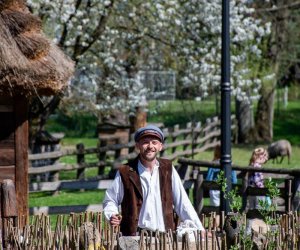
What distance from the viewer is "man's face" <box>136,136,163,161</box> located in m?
8.12

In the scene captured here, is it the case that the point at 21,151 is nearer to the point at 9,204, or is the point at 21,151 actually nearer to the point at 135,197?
the point at 9,204

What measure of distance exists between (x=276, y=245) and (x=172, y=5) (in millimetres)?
13303

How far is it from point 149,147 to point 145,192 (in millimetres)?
351

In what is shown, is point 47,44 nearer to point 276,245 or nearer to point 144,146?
point 144,146

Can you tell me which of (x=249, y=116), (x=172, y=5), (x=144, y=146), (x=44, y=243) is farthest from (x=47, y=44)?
(x=249, y=116)

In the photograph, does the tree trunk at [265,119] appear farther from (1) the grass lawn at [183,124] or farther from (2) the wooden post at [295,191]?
Answer: (2) the wooden post at [295,191]

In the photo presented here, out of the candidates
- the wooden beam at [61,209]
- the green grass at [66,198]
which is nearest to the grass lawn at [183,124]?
the green grass at [66,198]

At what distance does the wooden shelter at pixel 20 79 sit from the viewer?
1096cm

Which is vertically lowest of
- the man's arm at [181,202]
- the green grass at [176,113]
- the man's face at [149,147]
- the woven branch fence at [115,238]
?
the woven branch fence at [115,238]

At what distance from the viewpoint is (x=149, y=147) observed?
8117 mm

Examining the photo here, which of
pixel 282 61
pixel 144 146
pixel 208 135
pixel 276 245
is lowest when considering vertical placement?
pixel 276 245

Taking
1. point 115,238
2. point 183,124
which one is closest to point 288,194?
point 115,238

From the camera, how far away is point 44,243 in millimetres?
7457

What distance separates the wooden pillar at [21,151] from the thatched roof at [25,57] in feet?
0.85
